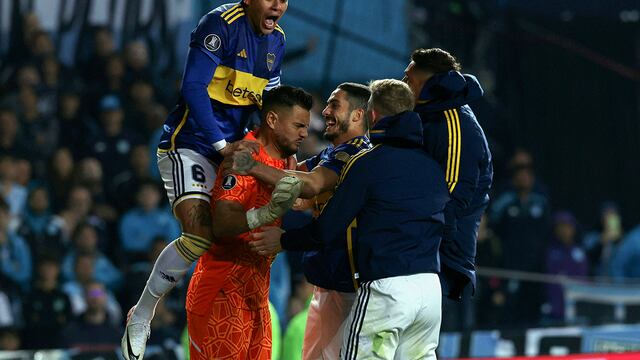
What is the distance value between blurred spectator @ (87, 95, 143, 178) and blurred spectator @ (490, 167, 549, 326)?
3.51m

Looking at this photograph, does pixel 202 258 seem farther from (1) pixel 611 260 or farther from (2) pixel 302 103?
(1) pixel 611 260

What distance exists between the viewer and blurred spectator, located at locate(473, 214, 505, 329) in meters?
10.1

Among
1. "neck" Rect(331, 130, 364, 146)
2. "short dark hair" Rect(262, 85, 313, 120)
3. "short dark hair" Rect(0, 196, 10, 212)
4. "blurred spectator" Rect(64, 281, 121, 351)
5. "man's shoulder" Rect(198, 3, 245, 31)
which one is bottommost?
"blurred spectator" Rect(64, 281, 121, 351)

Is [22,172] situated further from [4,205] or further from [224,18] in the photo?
[224,18]

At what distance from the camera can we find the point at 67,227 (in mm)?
9172

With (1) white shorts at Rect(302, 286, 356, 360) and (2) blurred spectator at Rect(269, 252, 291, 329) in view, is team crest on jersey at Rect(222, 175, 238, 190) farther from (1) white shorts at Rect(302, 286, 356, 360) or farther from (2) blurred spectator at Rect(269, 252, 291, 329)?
(2) blurred spectator at Rect(269, 252, 291, 329)

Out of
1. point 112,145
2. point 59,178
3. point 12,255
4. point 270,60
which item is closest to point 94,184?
point 59,178

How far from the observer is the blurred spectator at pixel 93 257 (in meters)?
8.95

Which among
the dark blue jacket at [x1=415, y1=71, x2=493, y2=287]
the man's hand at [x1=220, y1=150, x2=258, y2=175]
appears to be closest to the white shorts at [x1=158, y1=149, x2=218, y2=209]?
the man's hand at [x1=220, y1=150, x2=258, y2=175]

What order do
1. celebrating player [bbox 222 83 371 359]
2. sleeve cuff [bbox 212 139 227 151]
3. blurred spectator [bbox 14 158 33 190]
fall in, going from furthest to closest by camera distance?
blurred spectator [bbox 14 158 33 190] < sleeve cuff [bbox 212 139 227 151] < celebrating player [bbox 222 83 371 359]

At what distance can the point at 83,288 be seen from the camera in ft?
28.6

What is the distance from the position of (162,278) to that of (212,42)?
1.10 meters

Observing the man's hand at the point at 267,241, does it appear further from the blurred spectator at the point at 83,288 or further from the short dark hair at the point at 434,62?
the blurred spectator at the point at 83,288

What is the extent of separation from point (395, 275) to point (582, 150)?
7849 millimetres
